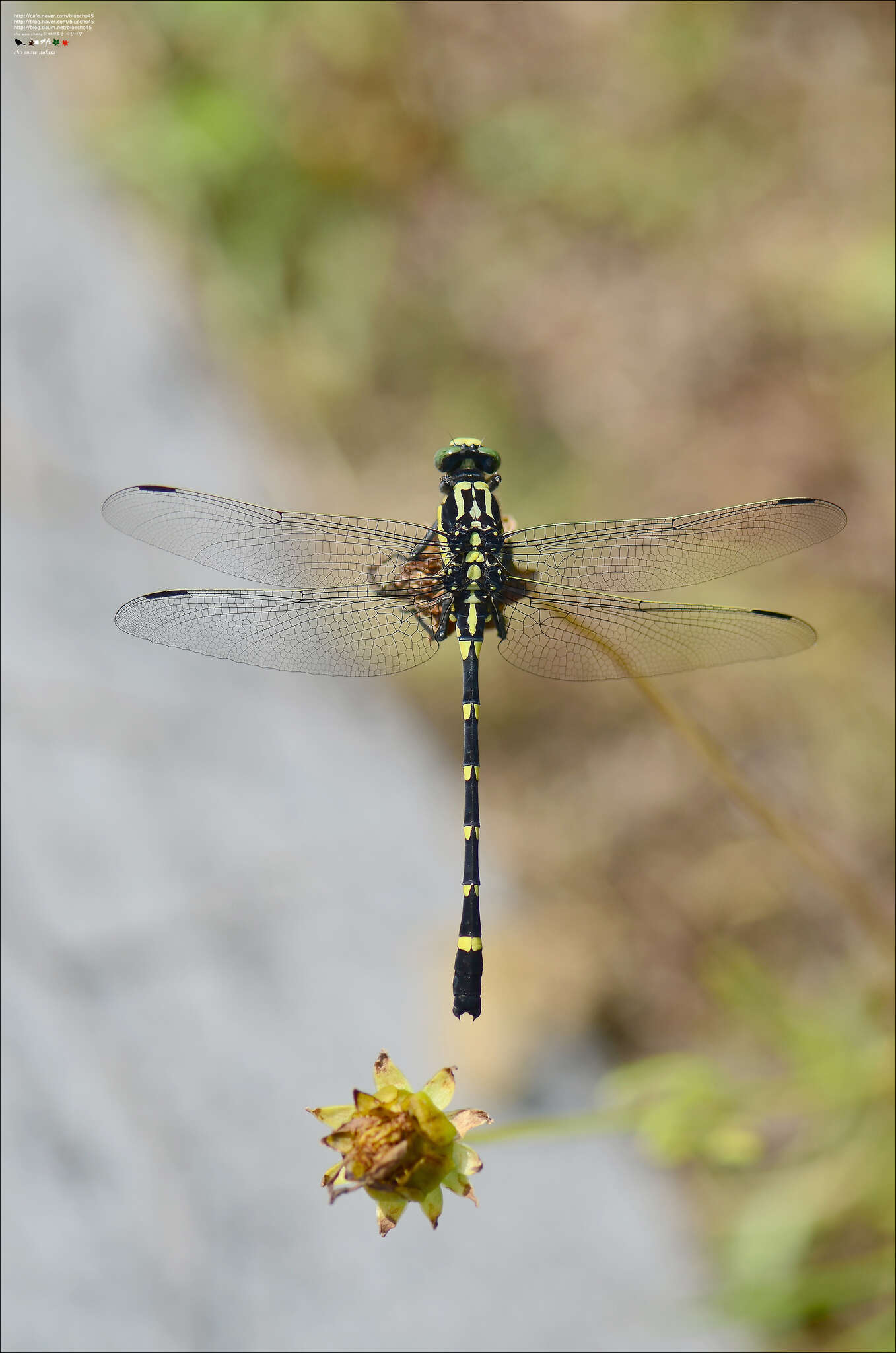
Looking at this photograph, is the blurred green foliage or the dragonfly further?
the blurred green foliage

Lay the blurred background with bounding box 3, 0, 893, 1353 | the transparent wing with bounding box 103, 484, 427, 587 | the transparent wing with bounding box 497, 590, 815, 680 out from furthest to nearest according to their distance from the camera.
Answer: the blurred background with bounding box 3, 0, 893, 1353, the transparent wing with bounding box 103, 484, 427, 587, the transparent wing with bounding box 497, 590, 815, 680

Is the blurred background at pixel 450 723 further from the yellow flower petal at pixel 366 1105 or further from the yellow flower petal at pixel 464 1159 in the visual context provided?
the yellow flower petal at pixel 366 1105

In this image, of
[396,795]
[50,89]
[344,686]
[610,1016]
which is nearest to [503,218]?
[50,89]

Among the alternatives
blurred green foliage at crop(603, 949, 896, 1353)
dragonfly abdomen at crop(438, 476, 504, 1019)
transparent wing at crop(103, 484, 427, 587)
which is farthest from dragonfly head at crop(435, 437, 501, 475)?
blurred green foliage at crop(603, 949, 896, 1353)

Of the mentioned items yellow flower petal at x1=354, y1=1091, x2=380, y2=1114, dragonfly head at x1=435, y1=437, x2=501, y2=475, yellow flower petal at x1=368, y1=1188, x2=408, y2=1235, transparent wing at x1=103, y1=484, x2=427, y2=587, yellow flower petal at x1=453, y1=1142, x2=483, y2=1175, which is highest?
dragonfly head at x1=435, y1=437, x2=501, y2=475

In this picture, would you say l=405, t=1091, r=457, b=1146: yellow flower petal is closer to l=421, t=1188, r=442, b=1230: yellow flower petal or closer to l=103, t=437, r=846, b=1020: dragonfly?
l=421, t=1188, r=442, b=1230: yellow flower petal

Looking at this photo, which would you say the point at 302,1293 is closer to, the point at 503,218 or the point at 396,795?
the point at 396,795
